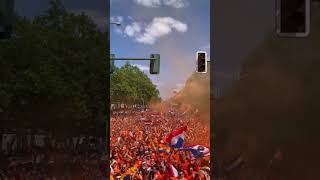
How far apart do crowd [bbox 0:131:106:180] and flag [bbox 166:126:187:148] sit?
51 cm

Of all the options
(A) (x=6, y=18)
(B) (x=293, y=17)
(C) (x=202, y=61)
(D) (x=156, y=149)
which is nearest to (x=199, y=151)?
(D) (x=156, y=149)

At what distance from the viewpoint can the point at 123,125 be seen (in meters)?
3.58

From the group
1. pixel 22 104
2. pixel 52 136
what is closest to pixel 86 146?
pixel 52 136

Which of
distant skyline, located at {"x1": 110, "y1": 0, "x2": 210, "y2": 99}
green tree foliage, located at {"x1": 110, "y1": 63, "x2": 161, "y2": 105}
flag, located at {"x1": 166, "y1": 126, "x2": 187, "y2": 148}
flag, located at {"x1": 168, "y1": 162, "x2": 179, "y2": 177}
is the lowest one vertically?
flag, located at {"x1": 168, "y1": 162, "x2": 179, "y2": 177}

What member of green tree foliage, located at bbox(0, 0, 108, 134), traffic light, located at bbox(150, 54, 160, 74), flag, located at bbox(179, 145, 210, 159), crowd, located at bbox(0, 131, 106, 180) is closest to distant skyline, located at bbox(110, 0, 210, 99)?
traffic light, located at bbox(150, 54, 160, 74)

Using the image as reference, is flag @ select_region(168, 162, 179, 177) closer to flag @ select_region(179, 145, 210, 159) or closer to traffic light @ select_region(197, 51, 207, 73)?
flag @ select_region(179, 145, 210, 159)

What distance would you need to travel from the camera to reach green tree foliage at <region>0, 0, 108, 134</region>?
142 inches

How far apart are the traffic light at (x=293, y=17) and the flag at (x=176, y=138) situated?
106 cm

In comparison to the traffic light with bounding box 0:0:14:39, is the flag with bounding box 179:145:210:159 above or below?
below

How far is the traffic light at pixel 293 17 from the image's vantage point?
357 centimetres

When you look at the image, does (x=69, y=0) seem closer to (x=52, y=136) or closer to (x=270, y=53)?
(x=52, y=136)

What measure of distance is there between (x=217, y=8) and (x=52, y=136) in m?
1.62

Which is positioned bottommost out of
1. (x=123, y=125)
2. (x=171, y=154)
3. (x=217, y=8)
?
(x=171, y=154)

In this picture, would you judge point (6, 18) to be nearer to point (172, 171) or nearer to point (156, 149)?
point (156, 149)
